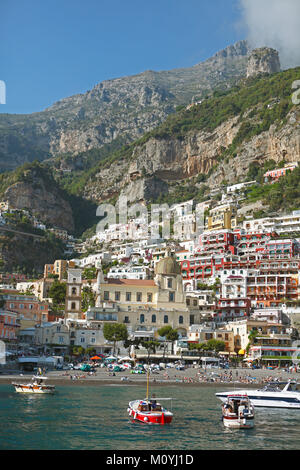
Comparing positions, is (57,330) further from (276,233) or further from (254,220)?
(254,220)

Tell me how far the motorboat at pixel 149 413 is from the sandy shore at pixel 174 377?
26464 mm

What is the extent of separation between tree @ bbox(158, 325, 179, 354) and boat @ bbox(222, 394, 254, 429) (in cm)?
4750

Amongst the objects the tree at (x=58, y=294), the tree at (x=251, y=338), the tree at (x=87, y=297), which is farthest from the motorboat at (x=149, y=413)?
the tree at (x=58, y=294)

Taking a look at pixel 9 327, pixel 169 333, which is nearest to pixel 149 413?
pixel 169 333

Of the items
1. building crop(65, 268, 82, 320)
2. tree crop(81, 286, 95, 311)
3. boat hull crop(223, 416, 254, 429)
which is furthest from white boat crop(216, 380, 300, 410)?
tree crop(81, 286, 95, 311)

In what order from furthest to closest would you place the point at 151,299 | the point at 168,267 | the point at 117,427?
the point at 168,267, the point at 151,299, the point at 117,427

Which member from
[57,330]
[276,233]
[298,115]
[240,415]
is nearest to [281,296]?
[276,233]

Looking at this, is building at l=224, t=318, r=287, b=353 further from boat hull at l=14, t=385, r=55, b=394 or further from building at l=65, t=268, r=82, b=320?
boat hull at l=14, t=385, r=55, b=394

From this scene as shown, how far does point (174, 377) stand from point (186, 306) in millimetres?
26380

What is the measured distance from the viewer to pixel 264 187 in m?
170

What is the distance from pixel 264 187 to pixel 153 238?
34.8 metres

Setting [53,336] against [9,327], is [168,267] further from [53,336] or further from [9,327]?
[9,327]

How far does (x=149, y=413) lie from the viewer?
141ft

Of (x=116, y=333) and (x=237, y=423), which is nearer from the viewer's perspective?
(x=237, y=423)
